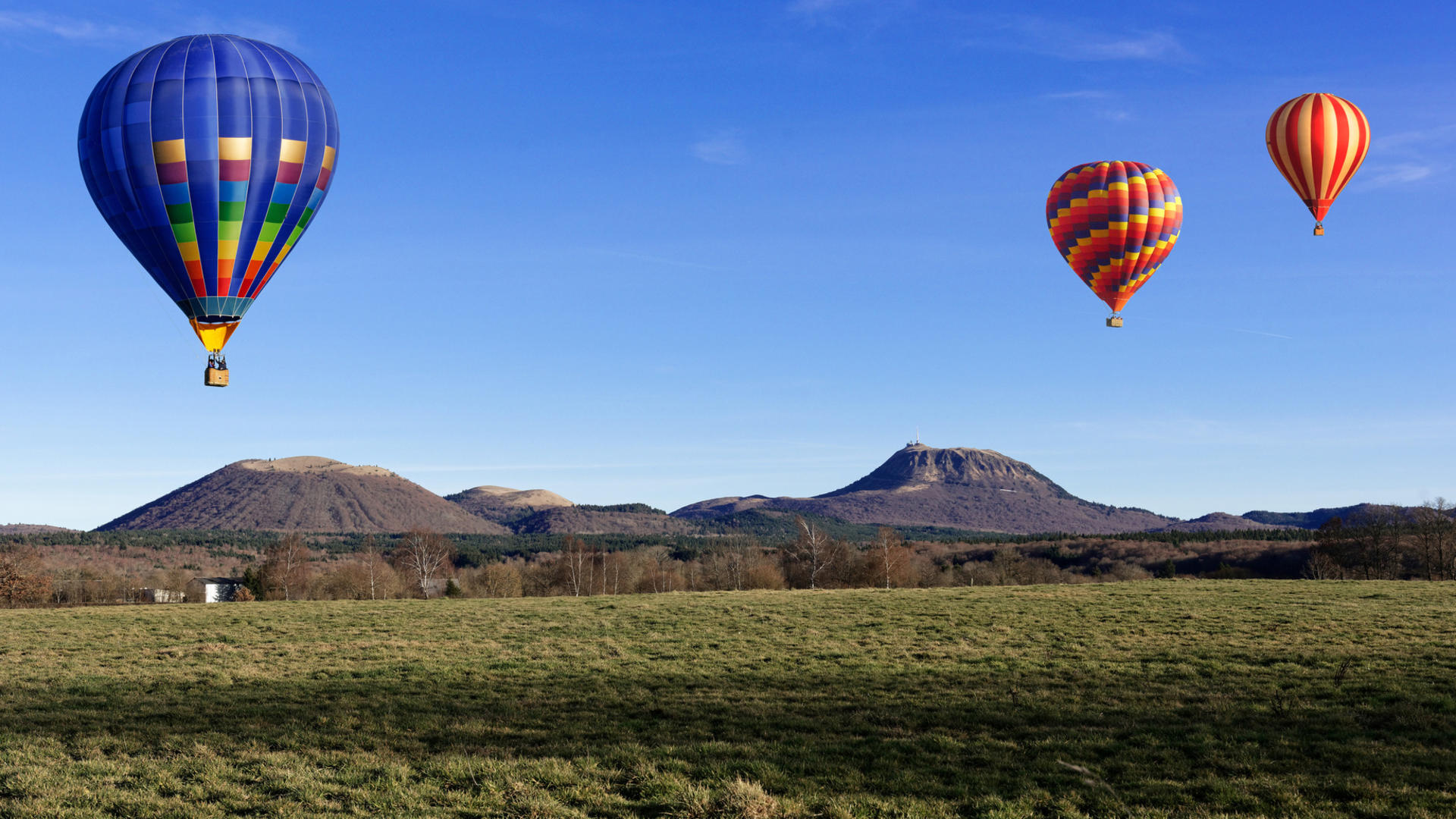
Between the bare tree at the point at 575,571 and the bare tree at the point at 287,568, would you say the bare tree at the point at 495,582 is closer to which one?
the bare tree at the point at 575,571

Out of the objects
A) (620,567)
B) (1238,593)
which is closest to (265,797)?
(1238,593)

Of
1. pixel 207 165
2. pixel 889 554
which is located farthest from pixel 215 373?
pixel 889 554

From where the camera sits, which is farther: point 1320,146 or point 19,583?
point 19,583

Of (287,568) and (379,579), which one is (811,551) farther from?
(287,568)

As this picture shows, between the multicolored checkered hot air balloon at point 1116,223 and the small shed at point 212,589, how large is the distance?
120 meters

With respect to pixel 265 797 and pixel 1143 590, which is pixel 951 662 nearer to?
pixel 265 797

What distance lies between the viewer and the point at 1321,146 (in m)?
48.0

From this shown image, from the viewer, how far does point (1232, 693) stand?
20156mm

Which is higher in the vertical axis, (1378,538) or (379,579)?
(1378,538)

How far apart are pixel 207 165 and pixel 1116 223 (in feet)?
133

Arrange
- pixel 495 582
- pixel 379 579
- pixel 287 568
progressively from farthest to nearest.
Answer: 1. pixel 379 579
2. pixel 495 582
3. pixel 287 568

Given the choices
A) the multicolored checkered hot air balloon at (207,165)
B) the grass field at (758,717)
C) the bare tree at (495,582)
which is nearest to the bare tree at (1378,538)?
the grass field at (758,717)

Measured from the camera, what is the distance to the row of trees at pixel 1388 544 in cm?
9556

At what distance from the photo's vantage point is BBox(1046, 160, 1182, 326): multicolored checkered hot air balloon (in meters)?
54.1
